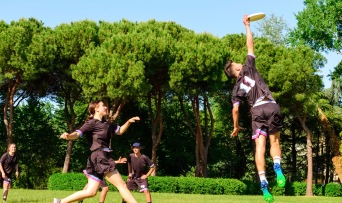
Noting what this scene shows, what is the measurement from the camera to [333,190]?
44156 millimetres

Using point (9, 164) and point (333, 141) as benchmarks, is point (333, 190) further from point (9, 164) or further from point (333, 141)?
point (9, 164)

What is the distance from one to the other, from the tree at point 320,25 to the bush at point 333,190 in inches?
416

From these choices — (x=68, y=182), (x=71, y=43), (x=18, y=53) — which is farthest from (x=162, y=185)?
(x=18, y=53)

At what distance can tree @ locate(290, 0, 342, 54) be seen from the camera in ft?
134

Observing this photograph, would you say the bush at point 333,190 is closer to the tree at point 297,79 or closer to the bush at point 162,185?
the tree at point 297,79

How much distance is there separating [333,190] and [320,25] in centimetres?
1280

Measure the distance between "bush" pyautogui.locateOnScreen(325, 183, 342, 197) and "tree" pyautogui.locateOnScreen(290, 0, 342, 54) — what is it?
34.7 feet

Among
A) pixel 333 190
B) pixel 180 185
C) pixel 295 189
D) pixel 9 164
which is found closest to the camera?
pixel 9 164

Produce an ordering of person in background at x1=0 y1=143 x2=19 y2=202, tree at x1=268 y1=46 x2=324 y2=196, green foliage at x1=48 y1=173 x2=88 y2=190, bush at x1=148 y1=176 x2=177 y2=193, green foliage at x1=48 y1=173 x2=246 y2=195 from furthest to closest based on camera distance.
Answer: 1. tree at x1=268 y1=46 x2=324 y2=196
2. bush at x1=148 y1=176 x2=177 y2=193
3. green foliage at x1=48 y1=173 x2=246 y2=195
4. green foliage at x1=48 y1=173 x2=88 y2=190
5. person in background at x1=0 y1=143 x2=19 y2=202

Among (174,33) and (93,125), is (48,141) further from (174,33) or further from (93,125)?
(93,125)

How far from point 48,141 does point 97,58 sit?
17545 millimetres

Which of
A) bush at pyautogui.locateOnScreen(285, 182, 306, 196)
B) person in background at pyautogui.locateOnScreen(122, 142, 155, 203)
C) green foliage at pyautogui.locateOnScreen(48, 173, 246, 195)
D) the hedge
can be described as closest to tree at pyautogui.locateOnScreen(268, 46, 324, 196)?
bush at pyautogui.locateOnScreen(285, 182, 306, 196)

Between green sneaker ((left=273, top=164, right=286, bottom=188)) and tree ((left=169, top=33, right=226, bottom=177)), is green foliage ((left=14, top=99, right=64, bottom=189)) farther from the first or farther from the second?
green sneaker ((left=273, top=164, right=286, bottom=188))

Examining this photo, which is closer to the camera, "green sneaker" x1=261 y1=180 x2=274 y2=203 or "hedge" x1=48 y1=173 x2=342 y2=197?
"green sneaker" x1=261 y1=180 x2=274 y2=203
